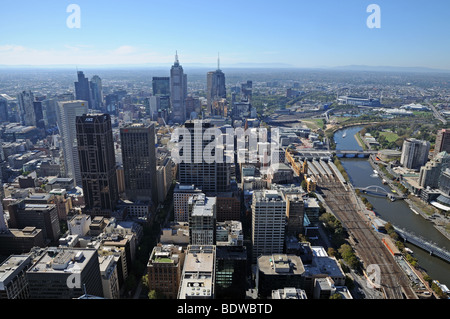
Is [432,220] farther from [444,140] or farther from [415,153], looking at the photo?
[444,140]

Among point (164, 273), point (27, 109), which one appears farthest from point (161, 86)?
point (164, 273)

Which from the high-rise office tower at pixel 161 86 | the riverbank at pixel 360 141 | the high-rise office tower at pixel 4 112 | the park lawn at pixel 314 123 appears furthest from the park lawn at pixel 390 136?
the high-rise office tower at pixel 4 112

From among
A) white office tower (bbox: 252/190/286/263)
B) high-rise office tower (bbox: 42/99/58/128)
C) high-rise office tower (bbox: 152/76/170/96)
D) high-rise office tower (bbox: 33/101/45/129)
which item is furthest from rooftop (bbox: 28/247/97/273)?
high-rise office tower (bbox: 152/76/170/96)

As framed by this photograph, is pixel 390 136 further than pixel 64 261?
Yes

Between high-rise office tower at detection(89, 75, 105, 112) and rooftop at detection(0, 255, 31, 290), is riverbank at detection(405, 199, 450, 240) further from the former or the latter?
high-rise office tower at detection(89, 75, 105, 112)

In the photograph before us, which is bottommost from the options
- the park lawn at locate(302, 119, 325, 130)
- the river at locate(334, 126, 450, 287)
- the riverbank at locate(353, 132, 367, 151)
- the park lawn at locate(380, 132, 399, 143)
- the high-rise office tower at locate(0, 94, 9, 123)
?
the river at locate(334, 126, 450, 287)

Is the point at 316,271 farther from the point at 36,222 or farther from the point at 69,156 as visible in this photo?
the point at 69,156
